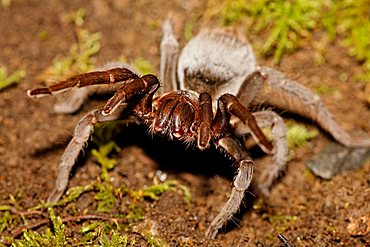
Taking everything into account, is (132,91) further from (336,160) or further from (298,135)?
(336,160)

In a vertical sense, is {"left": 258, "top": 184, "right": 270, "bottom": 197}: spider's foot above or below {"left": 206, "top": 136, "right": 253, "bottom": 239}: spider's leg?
below

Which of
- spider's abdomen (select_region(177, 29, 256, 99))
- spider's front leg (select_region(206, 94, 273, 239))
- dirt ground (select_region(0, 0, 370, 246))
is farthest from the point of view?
spider's abdomen (select_region(177, 29, 256, 99))

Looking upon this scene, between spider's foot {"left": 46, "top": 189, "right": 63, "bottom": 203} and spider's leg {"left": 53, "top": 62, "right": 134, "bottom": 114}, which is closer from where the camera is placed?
spider's foot {"left": 46, "top": 189, "right": 63, "bottom": 203}

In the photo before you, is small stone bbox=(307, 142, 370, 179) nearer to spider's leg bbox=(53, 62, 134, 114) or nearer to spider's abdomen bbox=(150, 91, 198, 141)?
spider's abdomen bbox=(150, 91, 198, 141)

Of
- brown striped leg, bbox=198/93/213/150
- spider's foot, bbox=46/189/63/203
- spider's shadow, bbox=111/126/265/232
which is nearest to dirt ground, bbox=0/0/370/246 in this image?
spider's shadow, bbox=111/126/265/232

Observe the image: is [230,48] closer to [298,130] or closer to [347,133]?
[298,130]

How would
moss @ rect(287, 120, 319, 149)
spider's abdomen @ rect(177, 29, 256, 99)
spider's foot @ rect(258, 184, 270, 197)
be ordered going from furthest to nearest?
moss @ rect(287, 120, 319, 149)
spider's abdomen @ rect(177, 29, 256, 99)
spider's foot @ rect(258, 184, 270, 197)

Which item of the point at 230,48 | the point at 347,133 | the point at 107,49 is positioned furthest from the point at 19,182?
the point at 347,133
